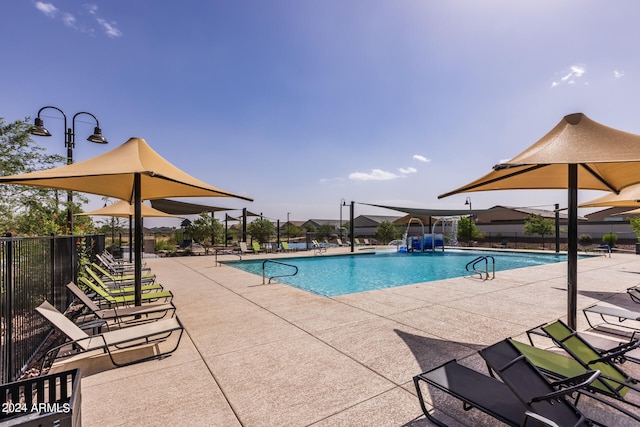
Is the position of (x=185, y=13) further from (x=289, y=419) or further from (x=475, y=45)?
(x=289, y=419)

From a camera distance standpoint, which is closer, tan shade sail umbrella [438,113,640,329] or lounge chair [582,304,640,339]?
tan shade sail umbrella [438,113,640,329]

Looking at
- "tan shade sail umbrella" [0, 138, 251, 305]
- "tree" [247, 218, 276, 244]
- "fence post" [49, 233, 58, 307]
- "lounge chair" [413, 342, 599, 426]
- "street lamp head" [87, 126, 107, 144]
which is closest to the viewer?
"lounge chair" [413, 342, 599, 426]

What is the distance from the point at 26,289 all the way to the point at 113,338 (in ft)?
5.51

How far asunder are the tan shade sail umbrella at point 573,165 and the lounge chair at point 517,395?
1.97m

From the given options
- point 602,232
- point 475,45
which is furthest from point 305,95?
point 602,232

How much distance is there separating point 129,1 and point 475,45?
923 centimetres

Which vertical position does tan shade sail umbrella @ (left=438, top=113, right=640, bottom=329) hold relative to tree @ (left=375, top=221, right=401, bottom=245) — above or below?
above

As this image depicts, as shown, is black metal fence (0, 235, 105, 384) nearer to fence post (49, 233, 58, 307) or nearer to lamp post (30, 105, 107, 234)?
fence post (49, 233, 58, 307)

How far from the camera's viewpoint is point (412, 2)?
7852mm

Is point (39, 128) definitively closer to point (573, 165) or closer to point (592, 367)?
point (573, 165)

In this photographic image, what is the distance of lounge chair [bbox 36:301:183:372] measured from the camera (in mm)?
3236

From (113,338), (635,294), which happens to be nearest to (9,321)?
(113,338)

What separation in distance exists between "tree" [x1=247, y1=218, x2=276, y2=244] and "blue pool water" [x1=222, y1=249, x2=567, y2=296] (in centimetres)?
726

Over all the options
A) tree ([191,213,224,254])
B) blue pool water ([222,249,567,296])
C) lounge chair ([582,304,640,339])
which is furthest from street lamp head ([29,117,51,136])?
tree ([191,213,224,254])
